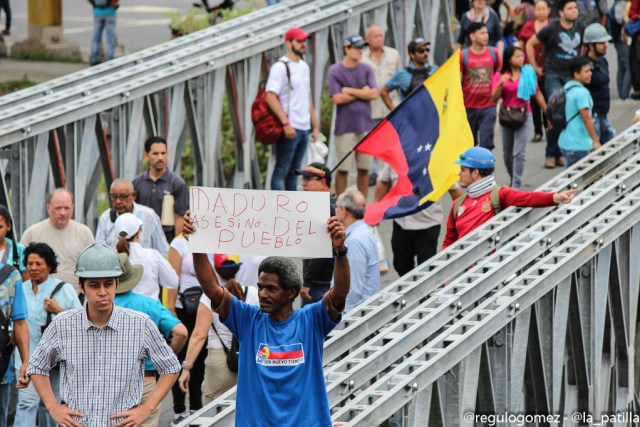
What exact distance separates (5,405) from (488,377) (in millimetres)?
3138

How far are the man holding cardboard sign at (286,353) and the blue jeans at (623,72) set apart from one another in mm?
14277

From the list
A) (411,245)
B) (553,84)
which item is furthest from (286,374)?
(553,84)

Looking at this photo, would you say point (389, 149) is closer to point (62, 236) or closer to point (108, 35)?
point (62, 236)

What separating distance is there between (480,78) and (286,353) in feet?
27.3

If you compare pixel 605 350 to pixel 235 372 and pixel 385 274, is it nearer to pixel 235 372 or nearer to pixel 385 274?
pixel 235 372

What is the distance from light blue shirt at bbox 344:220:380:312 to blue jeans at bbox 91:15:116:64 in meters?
11.7

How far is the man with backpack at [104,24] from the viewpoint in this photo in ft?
68.9

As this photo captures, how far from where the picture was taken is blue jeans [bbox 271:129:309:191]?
570 inches

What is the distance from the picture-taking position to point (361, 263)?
392 inches

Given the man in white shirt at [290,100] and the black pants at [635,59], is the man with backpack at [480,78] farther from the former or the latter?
the black pants at [635,59]

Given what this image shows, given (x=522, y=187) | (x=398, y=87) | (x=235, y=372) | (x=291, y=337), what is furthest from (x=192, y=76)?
(x=291, y=337)

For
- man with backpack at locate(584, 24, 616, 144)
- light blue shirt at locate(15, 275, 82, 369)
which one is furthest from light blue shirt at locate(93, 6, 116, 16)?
light blue shirt at locate(15, 275, 82, 369)

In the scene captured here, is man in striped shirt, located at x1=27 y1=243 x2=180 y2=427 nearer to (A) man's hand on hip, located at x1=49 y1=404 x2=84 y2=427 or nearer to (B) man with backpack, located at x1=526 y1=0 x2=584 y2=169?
(A) man's hand on hip, located at x1=49 y1=404 x2=84 y2=427

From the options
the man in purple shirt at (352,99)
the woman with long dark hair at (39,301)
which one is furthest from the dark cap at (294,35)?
the woman with long dark hair at (39,301)
